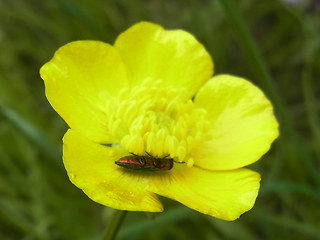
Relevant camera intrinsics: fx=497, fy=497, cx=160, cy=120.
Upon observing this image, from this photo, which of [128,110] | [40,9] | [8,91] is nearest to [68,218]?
[8,91]

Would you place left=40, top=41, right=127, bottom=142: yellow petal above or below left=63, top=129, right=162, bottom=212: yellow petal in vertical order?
above

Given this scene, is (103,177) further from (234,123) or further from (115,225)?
(234,123)

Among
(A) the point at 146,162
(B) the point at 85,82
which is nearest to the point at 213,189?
(A) the point at 146,162

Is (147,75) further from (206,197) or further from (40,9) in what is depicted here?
(40,9)

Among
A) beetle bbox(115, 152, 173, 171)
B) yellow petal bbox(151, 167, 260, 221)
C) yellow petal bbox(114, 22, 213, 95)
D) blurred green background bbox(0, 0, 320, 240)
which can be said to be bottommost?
blurred green background bbox(0, 0, 320, 240)

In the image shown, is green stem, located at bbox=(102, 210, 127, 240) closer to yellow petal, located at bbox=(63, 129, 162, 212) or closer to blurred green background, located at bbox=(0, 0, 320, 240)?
yellow petal, located at bbox=(63, 129, 162, 212)

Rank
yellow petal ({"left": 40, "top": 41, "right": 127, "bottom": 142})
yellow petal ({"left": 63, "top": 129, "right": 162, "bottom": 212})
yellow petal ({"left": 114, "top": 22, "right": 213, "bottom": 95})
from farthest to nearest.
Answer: yellow petal ({"left": 114, "top": 22, "right": 213, "bottom": 95}) < yellow petal ({"left": 40, "top": 41, "right": 127, "bottom": 142}) < yellow petal ({"left": 63, "top": 129, "right": 162, "bottom": 212})

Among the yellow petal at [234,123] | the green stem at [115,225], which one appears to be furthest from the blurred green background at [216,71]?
the green stem at [115,225]

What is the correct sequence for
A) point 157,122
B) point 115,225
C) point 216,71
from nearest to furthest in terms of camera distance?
point 115,225 → point 157,122 → point 216,71

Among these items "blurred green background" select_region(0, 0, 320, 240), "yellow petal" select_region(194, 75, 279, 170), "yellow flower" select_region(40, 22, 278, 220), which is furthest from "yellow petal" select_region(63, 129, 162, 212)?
"blurred green background" select_region(0, 0, 320, 240)
